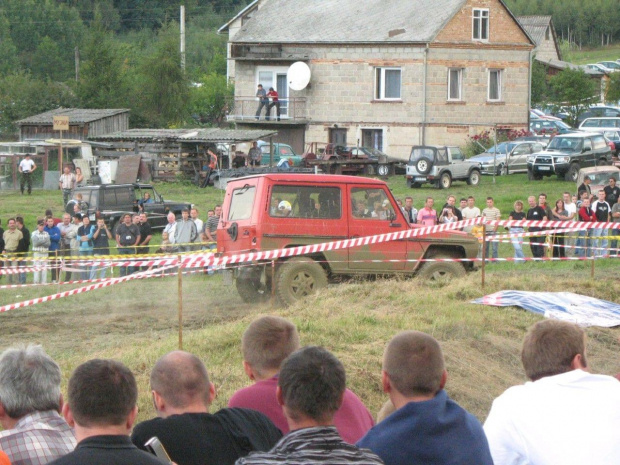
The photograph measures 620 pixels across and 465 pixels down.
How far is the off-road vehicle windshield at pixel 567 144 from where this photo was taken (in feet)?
118

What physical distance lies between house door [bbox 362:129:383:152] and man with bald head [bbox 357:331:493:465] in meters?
43.3

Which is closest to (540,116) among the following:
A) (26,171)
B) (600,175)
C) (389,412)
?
(600,175)

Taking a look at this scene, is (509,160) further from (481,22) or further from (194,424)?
(194,424)

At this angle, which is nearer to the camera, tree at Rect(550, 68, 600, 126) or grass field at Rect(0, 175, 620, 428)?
grass field at Rect(0, 175, 620, 428)

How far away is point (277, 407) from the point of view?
16.5 ft

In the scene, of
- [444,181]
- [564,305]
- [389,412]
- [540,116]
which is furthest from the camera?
[540,116]

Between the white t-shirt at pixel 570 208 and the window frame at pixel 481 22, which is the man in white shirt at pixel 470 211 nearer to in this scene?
the white t-shirt at pixel 570 208

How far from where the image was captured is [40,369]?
453cm

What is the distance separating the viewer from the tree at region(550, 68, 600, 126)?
182 feet

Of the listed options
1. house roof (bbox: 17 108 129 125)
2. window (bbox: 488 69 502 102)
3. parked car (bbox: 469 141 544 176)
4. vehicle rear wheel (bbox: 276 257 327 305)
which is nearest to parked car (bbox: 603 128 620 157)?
parked car (bbox: 469 141 544 176)

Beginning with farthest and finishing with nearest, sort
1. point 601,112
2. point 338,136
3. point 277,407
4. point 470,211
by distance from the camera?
point 601,112
point 338,136
point 470,211
point 277,407

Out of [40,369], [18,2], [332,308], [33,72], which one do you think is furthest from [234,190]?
[18,2]

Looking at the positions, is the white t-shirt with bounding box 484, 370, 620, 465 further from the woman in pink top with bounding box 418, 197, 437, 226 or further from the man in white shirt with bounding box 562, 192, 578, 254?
the man in white shirt with bounding box 562, 192, 578, 254

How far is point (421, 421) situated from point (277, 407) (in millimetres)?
984
